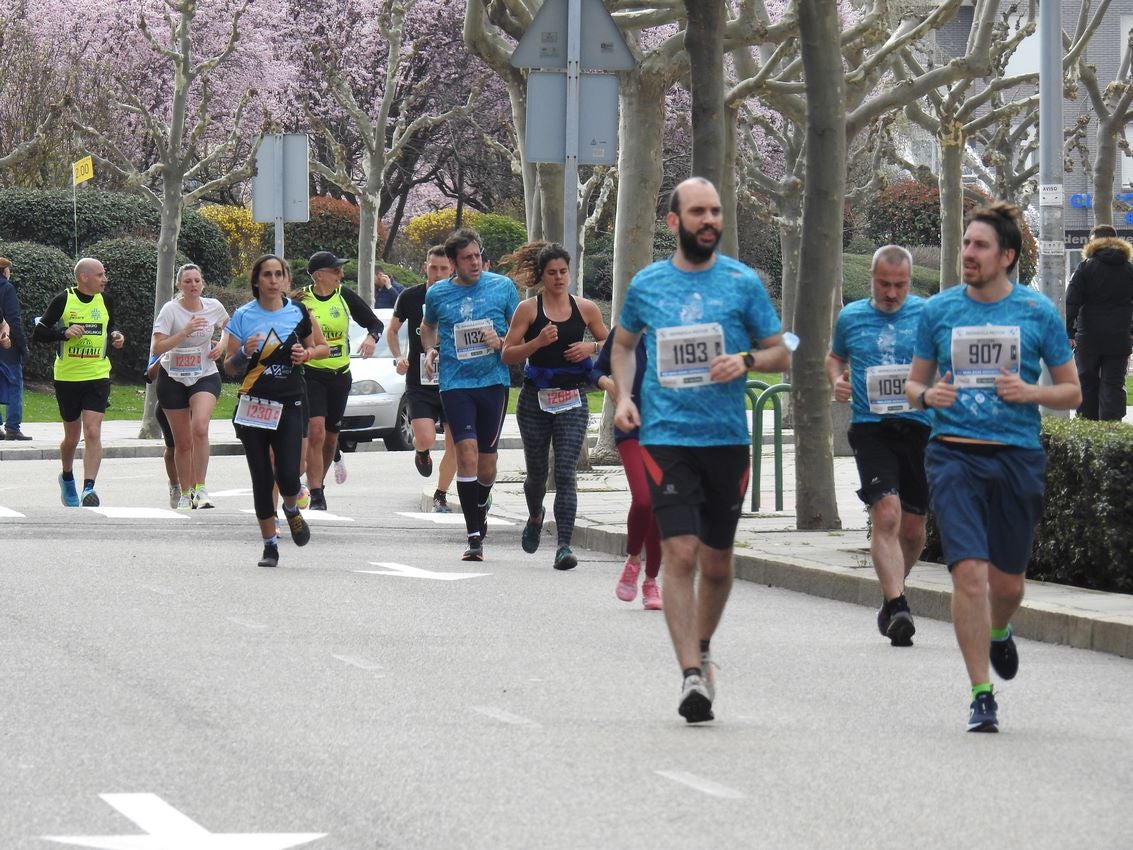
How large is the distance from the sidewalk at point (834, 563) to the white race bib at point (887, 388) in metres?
1.15

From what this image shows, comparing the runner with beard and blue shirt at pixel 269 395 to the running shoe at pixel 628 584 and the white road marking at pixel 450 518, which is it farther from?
the white road marking at pixel 450 518

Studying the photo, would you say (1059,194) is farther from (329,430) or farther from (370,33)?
(370,33)

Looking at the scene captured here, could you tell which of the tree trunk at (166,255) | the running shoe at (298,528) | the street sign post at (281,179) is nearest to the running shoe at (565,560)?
the running shoe at (298,528)

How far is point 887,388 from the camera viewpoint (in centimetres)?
962

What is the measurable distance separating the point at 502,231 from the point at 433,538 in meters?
32.1

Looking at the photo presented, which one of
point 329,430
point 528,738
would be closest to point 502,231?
point 329,430

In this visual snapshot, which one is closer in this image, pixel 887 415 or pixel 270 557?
pixel 887 415

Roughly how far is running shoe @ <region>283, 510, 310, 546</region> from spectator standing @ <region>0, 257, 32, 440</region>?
10849 millimetres

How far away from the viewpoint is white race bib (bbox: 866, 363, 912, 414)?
9609 millimetres

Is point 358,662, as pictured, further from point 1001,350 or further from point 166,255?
point 166,255

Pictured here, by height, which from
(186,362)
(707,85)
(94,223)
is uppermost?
(707,85)

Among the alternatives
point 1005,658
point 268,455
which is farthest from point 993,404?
point 268,455

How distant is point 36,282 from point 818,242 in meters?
20.0

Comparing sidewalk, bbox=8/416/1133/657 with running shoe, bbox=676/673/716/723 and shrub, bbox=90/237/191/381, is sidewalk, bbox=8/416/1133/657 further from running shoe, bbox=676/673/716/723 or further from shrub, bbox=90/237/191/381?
shrub, bbox=90/237/191/381
